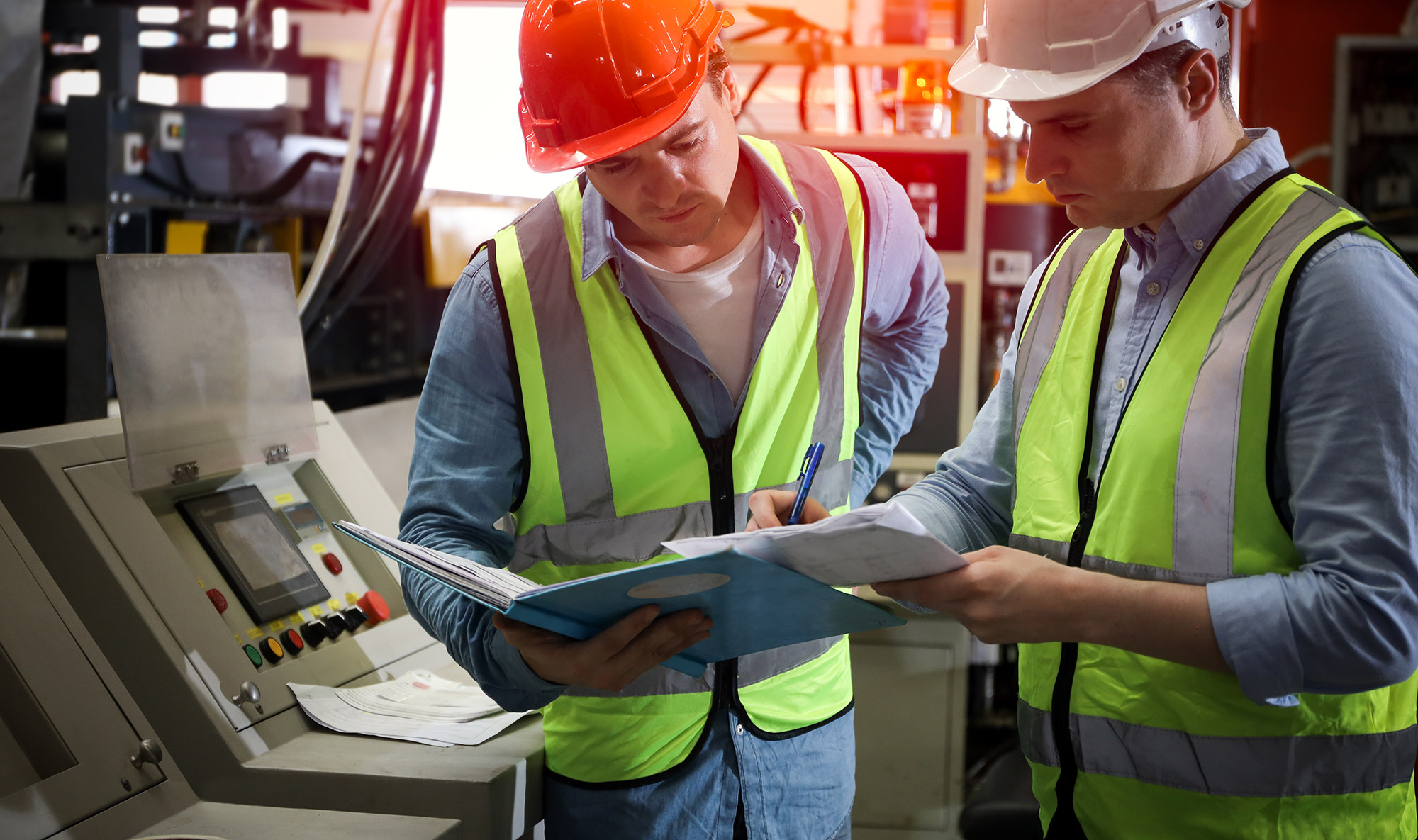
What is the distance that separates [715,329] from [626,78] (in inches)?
12.3

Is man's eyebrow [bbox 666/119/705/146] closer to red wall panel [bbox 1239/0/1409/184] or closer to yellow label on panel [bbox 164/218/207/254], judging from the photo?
yellow label on panel [bbox 164/218/207/254]

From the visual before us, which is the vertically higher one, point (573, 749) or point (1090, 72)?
point (1090, 72)

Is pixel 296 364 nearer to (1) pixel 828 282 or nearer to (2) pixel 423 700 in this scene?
(2) pixel 423 700

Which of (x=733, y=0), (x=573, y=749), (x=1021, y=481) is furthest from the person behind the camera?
(x=733, y=0)

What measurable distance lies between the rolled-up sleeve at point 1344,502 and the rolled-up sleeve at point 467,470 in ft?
2.31

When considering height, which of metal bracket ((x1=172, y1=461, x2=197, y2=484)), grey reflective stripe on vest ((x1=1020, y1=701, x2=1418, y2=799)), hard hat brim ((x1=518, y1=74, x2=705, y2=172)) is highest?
hard hat brim ((x1=518, y1=74, x2=705, y2=172))

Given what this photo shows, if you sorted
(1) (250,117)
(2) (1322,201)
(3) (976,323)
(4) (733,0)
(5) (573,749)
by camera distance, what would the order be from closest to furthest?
1. (2) (1322,201)
2. (5) (573,749)
3. (1) (250,117)
4. (3) (976,323)
5. (4) (733,0)

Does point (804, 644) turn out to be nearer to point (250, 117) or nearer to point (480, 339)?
point (480, 339)

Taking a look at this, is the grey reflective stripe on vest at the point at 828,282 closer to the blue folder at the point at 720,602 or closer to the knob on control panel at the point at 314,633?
the blue folder at the point at 720,602

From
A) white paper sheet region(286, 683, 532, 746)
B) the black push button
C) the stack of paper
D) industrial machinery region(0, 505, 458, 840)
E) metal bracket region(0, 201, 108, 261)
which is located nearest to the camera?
the stack of paper

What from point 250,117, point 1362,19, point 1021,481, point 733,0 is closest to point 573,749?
point 1021,481

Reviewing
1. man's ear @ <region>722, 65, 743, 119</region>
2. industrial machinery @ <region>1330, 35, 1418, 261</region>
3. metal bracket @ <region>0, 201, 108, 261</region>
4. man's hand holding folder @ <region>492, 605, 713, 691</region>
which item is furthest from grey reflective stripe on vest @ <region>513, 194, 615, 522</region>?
industrial machinery @ <region>1330, 35, 1418, 261</region>

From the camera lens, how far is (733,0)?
408 cm

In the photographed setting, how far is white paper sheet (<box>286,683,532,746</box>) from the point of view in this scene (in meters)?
1.36
